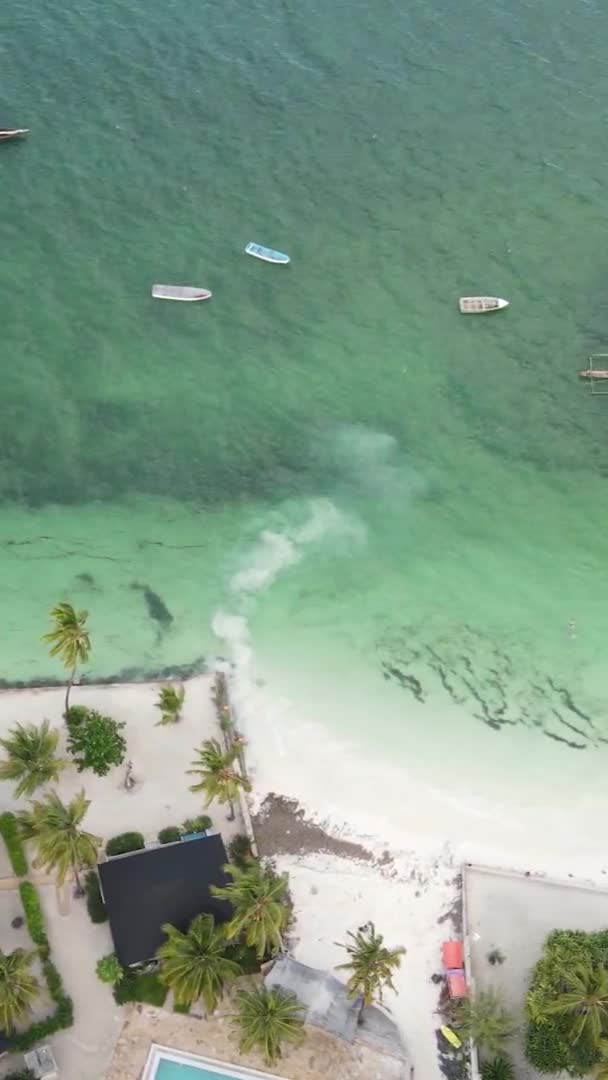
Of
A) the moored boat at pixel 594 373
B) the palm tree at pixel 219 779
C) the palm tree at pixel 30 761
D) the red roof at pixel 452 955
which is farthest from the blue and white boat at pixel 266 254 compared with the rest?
the red roof at pixel 452 955

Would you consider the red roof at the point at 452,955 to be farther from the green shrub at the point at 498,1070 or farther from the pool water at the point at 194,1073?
the pool water at the point at 194,1073

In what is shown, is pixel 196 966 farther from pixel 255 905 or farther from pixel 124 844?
pixel 124 844

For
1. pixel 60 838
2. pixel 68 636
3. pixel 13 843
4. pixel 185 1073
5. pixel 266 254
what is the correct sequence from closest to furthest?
pixel 185 1073
pixel 60 838
pixel 13 843
pixel 68 636
pixel 266 254

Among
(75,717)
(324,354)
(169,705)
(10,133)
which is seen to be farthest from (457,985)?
(10,133)

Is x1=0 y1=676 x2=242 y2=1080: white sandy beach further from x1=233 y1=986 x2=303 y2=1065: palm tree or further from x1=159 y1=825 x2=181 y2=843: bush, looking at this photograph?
x1=233 y1=986 x2=303 y2=1065: palm tree

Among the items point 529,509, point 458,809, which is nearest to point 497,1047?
point 458,809

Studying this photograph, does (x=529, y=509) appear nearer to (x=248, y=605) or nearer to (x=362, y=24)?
(x=248, y=605)

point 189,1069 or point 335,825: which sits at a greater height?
point 335,825
